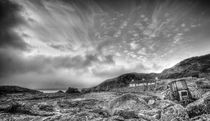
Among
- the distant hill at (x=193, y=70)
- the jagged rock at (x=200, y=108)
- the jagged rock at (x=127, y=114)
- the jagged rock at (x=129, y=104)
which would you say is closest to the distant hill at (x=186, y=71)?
the distant hill at (x=193, y=70)

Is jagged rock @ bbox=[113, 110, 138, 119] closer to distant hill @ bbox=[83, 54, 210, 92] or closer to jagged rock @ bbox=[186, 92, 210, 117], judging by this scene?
jagged rock @ bbox=[186, 92, 210, 117]

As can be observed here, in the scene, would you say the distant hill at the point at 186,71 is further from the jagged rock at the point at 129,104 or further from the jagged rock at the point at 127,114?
the jagged rock at the point at 127,114

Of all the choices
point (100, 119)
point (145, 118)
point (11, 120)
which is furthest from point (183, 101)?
point (11, 120)

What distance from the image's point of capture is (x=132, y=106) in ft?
21.9

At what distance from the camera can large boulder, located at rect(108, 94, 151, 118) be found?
575cm

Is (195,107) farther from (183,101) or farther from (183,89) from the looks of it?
(183,89)

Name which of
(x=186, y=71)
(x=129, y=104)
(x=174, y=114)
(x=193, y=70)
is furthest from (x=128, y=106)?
(x=193, y=70)

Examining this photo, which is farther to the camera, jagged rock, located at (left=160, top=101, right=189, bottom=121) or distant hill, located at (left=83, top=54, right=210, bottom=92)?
distant hill, located at (left=83, top=54, right=210, bottom=92)

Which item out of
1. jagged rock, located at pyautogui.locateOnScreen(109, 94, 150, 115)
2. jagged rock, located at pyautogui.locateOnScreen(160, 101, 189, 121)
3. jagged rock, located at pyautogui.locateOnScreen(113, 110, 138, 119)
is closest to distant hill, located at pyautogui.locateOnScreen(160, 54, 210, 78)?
jagged rock, located at pyautogui.locateOnScreen(109, 94, 150, 115)

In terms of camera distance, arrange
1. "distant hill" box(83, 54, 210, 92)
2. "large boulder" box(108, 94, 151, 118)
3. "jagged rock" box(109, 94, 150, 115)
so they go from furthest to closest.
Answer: "distant hill" box(83, 54, 210, 92) → "jagged rock" box(109, 94, 150, 115) → "large boulder" box(108, 94, 151, 118)

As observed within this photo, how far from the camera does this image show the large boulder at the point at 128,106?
18.9 ft

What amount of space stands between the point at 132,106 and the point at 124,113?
1097mm

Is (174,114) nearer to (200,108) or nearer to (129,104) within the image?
(200,108)

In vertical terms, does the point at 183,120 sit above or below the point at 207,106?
below
